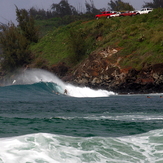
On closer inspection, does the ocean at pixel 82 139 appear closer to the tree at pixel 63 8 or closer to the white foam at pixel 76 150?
the white foam at pixel 76 150

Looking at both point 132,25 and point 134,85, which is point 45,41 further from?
point 134,85

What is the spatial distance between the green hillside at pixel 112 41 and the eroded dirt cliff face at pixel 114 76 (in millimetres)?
1158

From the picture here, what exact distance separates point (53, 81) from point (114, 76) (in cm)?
1270

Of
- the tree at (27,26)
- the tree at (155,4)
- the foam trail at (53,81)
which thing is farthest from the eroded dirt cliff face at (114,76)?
the tree at (155,4)

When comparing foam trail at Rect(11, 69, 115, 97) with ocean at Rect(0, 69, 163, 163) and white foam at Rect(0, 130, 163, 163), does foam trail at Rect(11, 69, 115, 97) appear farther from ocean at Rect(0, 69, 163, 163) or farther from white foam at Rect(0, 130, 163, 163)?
white foam at Rect(0, 130, 163, 163)

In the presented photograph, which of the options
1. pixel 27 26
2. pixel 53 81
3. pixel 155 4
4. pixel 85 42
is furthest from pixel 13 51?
pixel 155 4

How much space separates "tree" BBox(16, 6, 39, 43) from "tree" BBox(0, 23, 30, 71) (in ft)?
23.4

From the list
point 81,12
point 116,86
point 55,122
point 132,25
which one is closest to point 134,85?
point 116,86

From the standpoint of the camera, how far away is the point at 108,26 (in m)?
71.7

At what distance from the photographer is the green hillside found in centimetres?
5272

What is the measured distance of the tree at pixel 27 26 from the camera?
279 ft

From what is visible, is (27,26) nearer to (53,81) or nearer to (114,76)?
(53,81)

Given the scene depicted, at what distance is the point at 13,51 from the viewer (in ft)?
247

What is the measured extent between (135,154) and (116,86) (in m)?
37.2
